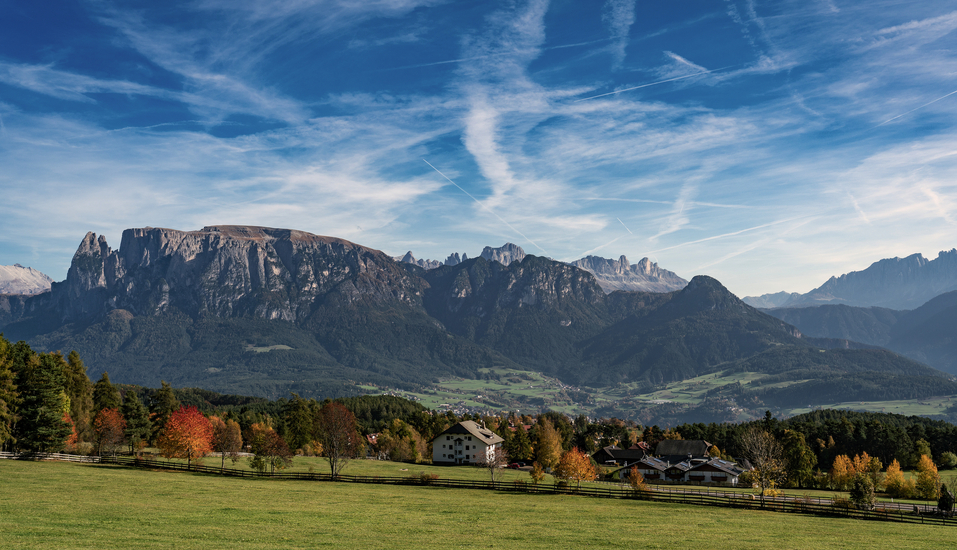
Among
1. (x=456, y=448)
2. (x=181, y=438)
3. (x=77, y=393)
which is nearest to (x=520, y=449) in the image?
(x=456, y=448)

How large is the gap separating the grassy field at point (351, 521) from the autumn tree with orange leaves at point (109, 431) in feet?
67.1

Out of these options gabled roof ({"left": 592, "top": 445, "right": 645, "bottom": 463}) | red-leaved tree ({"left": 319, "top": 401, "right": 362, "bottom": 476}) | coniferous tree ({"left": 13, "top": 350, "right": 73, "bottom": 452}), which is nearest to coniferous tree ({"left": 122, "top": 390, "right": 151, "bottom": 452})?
coniferous tree ({"left": 13, "top": 350, "right": 73, "bottom": 452})

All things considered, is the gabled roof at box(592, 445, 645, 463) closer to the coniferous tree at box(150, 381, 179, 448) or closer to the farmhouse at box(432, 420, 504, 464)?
the farmhouse at box(432, 420, 504, 464)

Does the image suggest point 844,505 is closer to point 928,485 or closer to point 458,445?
point 928,485

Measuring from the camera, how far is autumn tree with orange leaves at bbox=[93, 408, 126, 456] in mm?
80750

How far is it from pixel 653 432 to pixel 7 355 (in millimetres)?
138890

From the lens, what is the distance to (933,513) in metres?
54.8

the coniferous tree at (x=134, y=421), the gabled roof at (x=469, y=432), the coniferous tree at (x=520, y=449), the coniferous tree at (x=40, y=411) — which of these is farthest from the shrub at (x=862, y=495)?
the coniferous tree at (x=134, y=421)

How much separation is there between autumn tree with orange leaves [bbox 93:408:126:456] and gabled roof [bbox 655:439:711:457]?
349 feet

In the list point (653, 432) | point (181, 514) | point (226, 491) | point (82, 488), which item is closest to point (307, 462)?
point (226, 491)

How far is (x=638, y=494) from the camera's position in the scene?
212 ft

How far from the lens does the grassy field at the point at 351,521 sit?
31.9 metres

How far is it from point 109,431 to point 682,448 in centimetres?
11152

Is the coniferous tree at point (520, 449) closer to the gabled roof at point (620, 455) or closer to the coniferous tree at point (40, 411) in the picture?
the gabled roof at point (620, 455)
